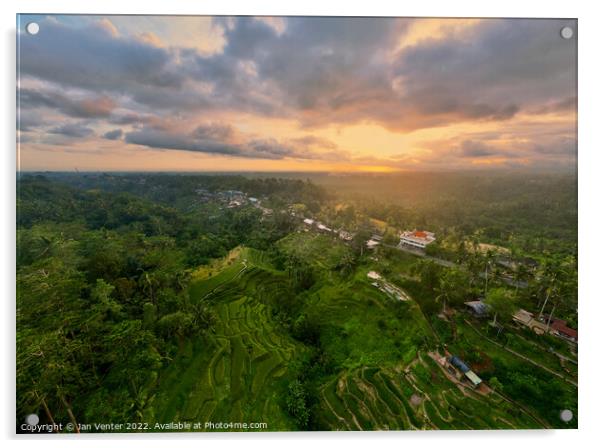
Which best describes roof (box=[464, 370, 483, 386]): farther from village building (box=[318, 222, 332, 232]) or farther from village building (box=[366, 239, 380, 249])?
village building (box=[318, 222, 332, 232])

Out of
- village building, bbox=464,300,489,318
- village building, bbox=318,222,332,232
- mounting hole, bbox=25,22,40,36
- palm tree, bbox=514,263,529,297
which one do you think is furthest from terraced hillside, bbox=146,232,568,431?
mounting hole, bbox=25,22,40,36

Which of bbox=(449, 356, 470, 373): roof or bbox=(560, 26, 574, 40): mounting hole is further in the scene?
bbox=(449, 356, 470, 373): roof

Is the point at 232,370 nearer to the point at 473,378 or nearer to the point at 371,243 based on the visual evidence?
the point at 473,378

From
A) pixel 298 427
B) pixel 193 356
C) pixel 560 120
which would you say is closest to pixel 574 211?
pixel 560 120

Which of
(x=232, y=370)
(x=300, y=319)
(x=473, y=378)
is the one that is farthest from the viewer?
(x=300, y=319)

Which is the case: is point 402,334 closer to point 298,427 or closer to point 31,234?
point 298,427

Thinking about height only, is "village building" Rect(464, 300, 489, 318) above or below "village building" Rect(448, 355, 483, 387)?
above

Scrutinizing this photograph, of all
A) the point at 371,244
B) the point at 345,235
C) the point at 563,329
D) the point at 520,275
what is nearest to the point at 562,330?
the point at 563,329
